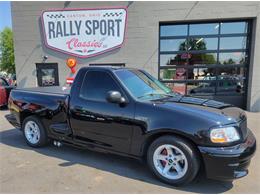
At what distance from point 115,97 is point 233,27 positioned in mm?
8152

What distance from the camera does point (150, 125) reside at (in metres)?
3.22

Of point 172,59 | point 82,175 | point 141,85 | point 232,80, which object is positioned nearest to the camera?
point 82,175

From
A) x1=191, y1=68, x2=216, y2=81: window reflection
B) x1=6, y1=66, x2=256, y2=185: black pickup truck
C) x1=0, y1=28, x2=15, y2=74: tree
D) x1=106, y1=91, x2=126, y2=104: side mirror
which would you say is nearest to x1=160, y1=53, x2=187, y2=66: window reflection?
x1=191, y1=68, x2=216, y2=81: window reflection

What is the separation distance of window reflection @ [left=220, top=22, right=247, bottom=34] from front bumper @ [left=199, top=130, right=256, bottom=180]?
770 cm

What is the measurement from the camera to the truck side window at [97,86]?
368 cm

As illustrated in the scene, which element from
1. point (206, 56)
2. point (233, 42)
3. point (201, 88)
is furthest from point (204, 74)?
point (233, 42)

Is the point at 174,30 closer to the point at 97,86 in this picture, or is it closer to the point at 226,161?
the point at 97,86

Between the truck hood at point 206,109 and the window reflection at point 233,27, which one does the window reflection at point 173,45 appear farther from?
the truck hood at point 206,109

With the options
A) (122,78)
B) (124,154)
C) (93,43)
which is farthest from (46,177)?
(93,43)

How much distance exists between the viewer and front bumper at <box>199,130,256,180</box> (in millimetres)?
2818

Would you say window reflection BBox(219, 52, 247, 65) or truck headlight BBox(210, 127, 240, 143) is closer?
truck headlight BBox(210, 127, 240, 143)

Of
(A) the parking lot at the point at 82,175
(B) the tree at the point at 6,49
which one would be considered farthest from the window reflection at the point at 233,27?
(B) the tree at the point at 6,49

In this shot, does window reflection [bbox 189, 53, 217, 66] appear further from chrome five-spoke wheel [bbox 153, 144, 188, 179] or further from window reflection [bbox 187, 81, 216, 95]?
chrome five-spoke wheel [bbox 153, 144, 188, 179]

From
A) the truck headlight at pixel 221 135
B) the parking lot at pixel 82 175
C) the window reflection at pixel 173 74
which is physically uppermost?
the window reflection at pixel 173 74
